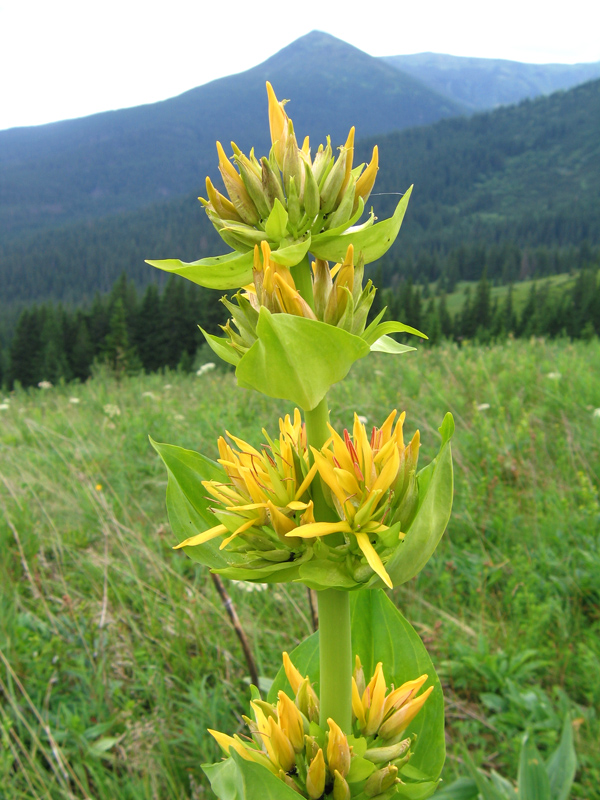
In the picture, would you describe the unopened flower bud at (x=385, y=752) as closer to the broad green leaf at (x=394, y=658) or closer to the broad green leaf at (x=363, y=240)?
the broad green leaf at (x=394, y=658)

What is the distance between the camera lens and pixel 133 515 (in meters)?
4.36

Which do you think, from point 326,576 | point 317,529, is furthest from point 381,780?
point 317,529

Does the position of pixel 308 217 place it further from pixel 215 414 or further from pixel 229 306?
pixel 215 414

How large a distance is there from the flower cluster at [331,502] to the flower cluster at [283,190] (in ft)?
1.65

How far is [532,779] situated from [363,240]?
6.31 feet

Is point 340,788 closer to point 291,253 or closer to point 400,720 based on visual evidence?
point 400,720

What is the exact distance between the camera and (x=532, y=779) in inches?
76.0

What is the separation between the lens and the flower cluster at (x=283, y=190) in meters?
1.33

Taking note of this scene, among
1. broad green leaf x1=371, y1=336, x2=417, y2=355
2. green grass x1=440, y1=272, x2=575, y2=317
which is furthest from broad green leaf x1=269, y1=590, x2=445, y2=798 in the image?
green grass x1=440, y1=272, x2=575, y2=317

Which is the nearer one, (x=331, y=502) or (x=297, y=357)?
(x=297, y=357)

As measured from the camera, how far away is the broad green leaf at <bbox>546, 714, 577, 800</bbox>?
198 centimetres

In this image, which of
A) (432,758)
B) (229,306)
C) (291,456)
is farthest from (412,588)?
(229,306)

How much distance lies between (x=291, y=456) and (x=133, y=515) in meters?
3.35

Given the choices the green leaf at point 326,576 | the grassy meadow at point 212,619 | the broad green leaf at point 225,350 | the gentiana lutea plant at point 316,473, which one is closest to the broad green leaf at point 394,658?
the gentiana lutea plant at point 316,473
